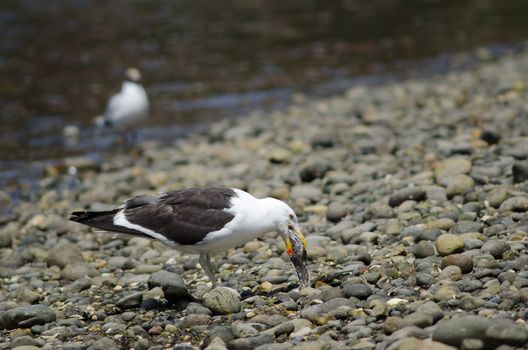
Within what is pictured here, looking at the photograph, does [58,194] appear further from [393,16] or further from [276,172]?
[393,16]

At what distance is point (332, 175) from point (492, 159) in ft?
5.96

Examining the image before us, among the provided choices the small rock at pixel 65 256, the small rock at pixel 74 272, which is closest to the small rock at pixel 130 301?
the small rock at pixel 74 272

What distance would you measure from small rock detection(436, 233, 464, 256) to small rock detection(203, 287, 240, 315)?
1.66 metres

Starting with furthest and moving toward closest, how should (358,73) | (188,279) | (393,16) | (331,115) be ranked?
(393,16) → (358,73) → (331,115) → (188,279)

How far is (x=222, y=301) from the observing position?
226 inches

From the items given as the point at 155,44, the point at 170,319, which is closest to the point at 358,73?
the point at 155,44

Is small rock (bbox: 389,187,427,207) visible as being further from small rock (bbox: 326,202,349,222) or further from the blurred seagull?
the blurred seagull

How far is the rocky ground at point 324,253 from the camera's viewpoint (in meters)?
5.13

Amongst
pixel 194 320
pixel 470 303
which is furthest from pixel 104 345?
pixel 470 303

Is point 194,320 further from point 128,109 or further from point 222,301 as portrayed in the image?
point 128,109

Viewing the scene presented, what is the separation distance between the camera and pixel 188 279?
695 cm

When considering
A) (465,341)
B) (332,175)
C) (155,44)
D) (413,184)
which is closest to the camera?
(465,341)

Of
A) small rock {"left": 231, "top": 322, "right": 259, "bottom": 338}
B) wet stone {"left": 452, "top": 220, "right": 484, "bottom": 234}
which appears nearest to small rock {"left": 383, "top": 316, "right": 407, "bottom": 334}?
small rock {"left": 231, "top": 322, "right": 259, "bottom": 338}

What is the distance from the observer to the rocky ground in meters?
5.13
